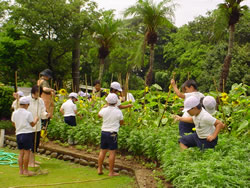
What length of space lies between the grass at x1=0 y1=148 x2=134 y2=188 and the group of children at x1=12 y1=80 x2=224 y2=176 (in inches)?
7.8

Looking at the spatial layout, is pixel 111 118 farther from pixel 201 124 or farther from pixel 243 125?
pixel 243 125

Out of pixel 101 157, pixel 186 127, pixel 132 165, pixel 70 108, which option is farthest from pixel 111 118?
pixel 70 108

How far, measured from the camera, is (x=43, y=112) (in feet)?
19.4

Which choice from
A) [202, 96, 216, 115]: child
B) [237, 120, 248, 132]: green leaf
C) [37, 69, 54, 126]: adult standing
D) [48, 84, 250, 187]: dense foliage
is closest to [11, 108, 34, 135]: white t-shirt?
[37, 69, 54, 126]: adult standing

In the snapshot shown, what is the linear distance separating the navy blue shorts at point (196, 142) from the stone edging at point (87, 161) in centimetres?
75

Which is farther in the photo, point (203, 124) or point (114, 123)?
point (114, 123)

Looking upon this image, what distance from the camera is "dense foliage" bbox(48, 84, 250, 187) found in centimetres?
320

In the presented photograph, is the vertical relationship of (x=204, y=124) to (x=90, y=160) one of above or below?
above

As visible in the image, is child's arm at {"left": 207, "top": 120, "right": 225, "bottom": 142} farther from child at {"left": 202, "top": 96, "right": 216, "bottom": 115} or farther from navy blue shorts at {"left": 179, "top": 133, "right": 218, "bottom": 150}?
child at {"left": 202, "top": 96, "right": 216, "bottom": 115}

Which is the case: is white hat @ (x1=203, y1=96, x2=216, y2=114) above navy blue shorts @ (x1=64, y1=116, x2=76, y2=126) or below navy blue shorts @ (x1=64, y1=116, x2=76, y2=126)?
above

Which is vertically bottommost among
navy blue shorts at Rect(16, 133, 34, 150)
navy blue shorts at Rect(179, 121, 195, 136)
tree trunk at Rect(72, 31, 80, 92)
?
navy blue shorts at Rect(16, 133, 34, 150)

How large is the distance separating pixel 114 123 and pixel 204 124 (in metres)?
1.65

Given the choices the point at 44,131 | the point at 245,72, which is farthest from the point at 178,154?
the point at 245,72

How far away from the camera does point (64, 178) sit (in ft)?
16.9
